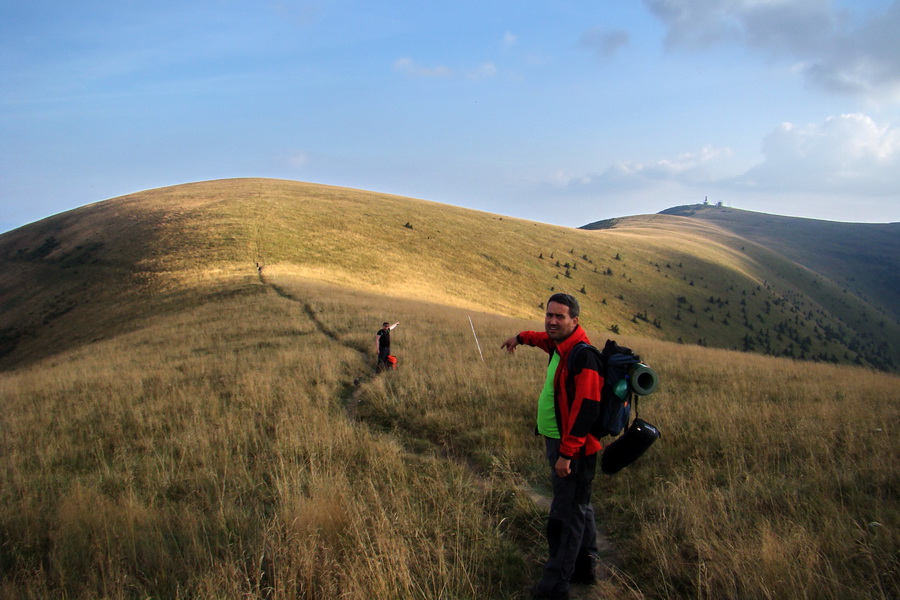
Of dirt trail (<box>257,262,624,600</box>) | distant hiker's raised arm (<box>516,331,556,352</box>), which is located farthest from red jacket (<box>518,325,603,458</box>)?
dirt trail (<box>257,262,624,600</box>)

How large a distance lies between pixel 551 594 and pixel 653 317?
180ft

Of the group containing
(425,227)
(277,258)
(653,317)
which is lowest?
(653,317)

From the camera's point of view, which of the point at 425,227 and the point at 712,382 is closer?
the point at 712,382

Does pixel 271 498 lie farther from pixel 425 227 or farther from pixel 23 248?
pixel 23 248

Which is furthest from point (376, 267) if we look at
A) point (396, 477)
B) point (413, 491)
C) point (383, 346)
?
point (413, 491)

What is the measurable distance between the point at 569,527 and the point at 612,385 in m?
1.16

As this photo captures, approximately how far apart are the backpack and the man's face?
0.70 ft

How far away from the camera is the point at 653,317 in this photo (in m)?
53.6

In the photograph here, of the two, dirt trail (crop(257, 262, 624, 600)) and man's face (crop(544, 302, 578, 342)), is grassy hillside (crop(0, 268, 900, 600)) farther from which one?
man's face (crop(544, 302, 578, 342))

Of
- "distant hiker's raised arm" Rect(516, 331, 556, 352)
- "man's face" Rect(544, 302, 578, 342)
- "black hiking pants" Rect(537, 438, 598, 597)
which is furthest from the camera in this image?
"distant hiker's raised arm" Rect(516, 331, 556, 352)

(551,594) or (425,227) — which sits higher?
(425,227)

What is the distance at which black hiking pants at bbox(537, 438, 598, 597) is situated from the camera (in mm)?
3520

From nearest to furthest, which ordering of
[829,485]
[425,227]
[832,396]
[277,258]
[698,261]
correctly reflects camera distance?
[829,485], [832,396], [277,258], [425,227], [698,261]

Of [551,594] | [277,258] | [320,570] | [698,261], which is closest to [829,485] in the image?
[551,594]
